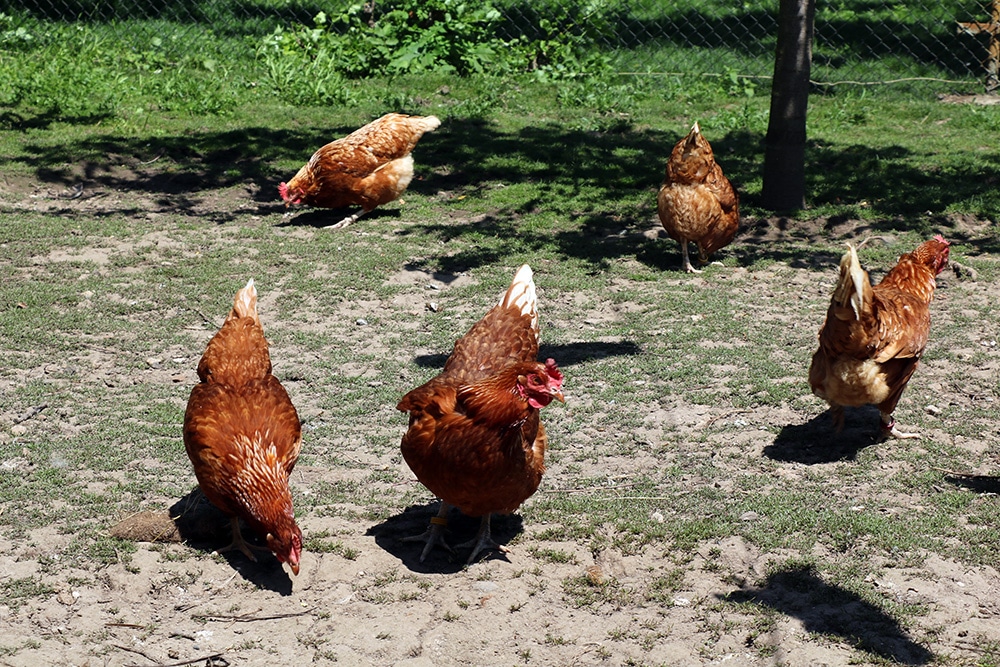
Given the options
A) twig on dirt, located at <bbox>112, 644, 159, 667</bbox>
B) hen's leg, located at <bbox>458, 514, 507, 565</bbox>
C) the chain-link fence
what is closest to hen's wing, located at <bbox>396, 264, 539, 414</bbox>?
hen's leg, located at <bbox>458, 514, 507, 565</bbox>

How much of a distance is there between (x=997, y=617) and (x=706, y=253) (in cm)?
502

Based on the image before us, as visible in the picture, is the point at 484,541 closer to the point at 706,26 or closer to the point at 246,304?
the point at 246,304

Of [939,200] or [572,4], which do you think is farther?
[572,4]

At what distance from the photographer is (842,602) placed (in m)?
4.36

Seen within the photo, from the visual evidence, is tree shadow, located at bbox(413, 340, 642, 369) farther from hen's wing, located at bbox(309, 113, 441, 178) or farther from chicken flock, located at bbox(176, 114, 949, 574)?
hen's wing, located at bbox(309, 113, 441, 178)

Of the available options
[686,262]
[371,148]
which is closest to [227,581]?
[686,262]

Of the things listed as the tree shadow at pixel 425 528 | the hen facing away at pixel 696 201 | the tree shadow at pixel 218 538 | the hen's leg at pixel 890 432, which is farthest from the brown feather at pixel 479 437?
the hen facing away at pixel 696 201

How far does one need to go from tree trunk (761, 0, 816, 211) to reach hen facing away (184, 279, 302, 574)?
20.2 feet

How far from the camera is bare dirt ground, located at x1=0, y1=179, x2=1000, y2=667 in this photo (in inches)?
162

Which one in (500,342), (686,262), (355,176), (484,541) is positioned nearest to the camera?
(484,541)

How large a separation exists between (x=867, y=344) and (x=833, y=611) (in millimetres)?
1591

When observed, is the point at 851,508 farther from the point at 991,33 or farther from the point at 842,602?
the point at 991,33

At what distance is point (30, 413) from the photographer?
6.05 meters

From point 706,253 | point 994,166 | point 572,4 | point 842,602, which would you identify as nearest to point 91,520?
point 842,602
